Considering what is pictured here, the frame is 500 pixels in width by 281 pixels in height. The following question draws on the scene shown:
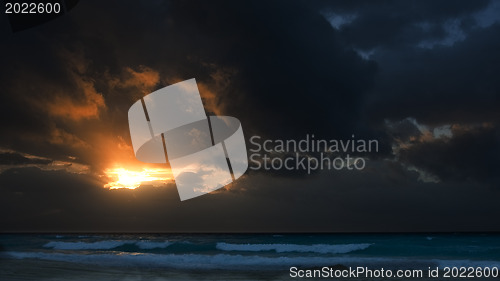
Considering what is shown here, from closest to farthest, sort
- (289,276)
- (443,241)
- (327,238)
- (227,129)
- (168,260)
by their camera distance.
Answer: (227,129) → (289,276) → (168,260) → (443,241) → (327,238)

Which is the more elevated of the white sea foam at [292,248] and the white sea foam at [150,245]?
the white sea foam at [150,245]

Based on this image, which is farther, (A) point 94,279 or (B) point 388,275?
(B) point 388,275

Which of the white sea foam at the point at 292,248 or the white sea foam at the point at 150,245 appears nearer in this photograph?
the white sea foam at the point at 292,248

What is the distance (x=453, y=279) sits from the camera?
1207 centimetres

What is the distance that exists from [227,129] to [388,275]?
21.0 feet

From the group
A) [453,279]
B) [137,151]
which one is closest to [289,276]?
[453,279]

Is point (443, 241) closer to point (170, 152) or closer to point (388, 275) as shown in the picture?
point (388, 275)

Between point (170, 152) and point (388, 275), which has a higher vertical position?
point (170, 152)

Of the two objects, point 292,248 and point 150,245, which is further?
point 150,245

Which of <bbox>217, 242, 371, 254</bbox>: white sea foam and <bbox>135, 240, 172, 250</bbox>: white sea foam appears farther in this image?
<bbox>135, 240, 172, 250</bbox>: white sea foam

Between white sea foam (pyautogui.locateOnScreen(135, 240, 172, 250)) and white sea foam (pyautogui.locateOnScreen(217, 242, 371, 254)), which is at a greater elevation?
white sea foam (pyautogui.locateOnScreen(135, 240, 172, 250))

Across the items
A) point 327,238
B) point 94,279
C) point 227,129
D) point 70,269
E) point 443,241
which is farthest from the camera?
point 327,238

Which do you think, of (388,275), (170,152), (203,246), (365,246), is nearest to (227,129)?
(170,152)

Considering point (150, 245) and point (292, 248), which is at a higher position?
point (150, 245)
